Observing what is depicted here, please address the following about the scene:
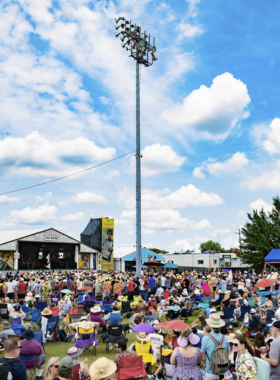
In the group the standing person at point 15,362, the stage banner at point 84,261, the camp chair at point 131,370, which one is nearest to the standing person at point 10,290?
the camp chair at point 131,370

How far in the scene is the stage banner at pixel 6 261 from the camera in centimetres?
3650

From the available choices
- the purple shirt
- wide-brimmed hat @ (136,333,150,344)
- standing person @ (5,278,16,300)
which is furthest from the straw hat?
standing person @ (5,278,16,300)

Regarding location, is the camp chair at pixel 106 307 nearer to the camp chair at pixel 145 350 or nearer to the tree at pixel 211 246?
the camp chair at pixel 145 350

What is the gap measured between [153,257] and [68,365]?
124 feet

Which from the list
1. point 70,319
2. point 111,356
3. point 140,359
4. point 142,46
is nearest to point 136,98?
point 142,46

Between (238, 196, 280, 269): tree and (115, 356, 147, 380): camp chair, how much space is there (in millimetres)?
29867

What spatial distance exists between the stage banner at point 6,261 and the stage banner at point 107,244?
12431 mm

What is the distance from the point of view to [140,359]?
18.9 feet

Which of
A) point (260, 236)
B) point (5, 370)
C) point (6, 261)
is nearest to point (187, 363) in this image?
point (5, 370)

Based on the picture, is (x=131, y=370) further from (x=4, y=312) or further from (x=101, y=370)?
(x=4, y=312)

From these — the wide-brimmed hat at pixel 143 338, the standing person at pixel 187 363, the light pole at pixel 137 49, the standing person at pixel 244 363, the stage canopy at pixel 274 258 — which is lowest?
the wide-brimmed hat at pixel 143 338

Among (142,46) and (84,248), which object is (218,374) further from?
(84,248)

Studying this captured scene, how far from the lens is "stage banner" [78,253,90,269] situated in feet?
143

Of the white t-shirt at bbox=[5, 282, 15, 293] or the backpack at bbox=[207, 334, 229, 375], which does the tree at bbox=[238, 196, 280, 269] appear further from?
the backpack at bbox=[207, 334, 229, 375]
